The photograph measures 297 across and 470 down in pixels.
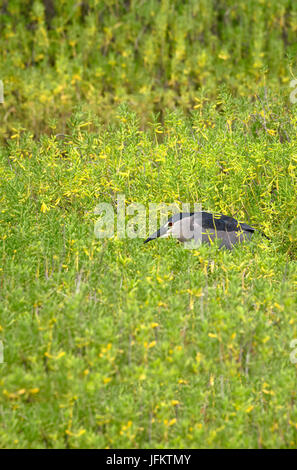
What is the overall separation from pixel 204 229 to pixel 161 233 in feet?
0.93

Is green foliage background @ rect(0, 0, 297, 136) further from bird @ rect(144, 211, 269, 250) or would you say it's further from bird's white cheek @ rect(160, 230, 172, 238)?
bird's white cheek @ rect(160, 230, 172, 238)

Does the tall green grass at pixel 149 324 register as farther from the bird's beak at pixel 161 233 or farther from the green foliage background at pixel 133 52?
the green foliage background at pixel 133 52

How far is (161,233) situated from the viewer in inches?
185

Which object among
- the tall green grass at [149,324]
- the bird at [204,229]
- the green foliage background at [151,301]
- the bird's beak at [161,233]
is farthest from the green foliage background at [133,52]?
the bird's beak at [161,233]

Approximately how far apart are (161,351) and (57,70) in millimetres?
6201

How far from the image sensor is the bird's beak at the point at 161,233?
4.66m

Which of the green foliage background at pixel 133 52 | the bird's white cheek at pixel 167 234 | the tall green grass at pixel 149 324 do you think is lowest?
the tall green grass at pixel 149 324

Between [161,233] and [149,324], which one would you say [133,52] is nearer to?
[161,233]

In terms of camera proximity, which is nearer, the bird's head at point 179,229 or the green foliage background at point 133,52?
the bird's head at point 179,229

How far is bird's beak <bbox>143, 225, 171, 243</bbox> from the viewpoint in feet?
15.3

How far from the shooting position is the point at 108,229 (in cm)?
461

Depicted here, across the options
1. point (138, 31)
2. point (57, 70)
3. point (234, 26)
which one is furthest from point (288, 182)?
point (234, 26)

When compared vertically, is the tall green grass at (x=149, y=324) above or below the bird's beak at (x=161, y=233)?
below
